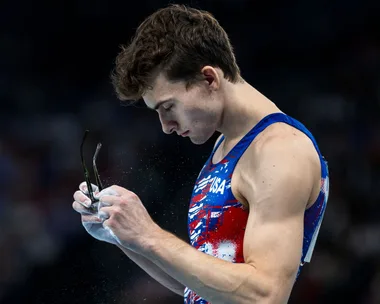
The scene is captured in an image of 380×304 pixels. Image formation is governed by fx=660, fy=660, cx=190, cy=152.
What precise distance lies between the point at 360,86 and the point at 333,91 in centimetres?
20

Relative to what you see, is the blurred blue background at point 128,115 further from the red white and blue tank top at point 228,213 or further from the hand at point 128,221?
the hand at point 128,221

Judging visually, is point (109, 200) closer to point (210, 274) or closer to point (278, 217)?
point (210, 274)

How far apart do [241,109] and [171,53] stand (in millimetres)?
294

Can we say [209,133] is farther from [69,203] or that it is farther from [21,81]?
[21,81]

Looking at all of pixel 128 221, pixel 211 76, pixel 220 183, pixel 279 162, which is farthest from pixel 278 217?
pixel 211 76

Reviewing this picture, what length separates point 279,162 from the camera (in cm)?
187

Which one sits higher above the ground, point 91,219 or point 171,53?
point 171,53

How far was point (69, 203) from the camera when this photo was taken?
419cm

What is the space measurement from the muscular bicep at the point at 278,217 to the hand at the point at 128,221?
0.94 feet

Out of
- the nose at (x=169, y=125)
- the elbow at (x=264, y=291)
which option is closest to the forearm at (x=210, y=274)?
the elbow at (x=264, y=291)

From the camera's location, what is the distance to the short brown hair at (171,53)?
206 cm

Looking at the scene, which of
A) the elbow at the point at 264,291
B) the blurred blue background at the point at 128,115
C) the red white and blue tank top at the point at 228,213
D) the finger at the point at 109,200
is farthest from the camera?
the blurred blue background at the point at 128,115

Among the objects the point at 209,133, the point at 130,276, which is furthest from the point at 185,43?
the point at 130,276

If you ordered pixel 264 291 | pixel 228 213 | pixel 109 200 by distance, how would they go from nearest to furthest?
pixel 264 291
pixel 109 200
pixel 228 213
